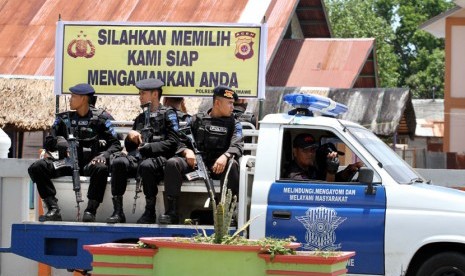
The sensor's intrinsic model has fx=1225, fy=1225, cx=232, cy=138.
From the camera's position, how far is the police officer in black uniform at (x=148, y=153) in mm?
10727

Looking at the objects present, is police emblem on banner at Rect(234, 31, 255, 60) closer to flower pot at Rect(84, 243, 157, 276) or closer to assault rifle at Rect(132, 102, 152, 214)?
assault rifle at Rect(132, 102, 152, 214)

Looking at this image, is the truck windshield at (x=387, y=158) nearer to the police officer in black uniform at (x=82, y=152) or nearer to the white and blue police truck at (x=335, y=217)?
the white and blue police truck at (x=335, y=217)

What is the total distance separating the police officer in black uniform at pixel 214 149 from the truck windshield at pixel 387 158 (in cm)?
108

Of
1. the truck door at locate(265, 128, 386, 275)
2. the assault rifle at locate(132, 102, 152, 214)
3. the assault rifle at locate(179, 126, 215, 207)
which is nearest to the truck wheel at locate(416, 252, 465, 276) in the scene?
the truck door at locate(265, 128, 386, 275)

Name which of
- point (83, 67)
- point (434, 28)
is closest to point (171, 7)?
point (434, 28)

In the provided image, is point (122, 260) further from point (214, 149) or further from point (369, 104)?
point (369, 104)

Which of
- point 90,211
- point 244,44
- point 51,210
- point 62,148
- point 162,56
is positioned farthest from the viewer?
point 162,56

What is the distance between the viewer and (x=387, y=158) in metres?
10.8

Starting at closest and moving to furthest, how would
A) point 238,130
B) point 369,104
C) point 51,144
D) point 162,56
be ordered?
point 238,130 → point 51,144 → point 162,56 → point 369,104

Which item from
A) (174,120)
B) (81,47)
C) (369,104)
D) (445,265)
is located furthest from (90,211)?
(369,104)

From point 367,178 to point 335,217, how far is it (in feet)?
1.40

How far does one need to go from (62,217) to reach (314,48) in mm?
19986

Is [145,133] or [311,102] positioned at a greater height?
[311,102]

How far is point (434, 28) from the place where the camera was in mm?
35469
